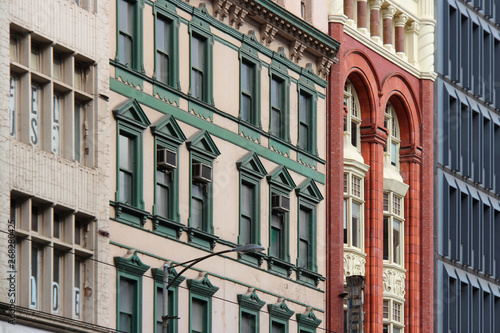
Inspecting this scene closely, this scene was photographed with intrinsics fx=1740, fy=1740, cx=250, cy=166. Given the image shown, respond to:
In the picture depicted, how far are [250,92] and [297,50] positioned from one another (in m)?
4.09

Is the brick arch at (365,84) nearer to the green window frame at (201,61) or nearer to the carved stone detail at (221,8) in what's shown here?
the carved stone detail at (221,8)

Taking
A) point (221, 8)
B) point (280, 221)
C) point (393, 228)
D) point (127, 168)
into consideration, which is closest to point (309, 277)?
point (280, 221)

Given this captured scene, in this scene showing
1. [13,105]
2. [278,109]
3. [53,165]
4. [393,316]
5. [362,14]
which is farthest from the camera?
[393,316]

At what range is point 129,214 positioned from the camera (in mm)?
49938

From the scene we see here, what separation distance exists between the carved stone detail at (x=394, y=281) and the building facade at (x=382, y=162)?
38mm

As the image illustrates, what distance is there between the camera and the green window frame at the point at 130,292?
49.2 m

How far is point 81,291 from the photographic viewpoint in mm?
47062

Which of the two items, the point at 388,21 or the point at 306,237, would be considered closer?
the point at 306,237

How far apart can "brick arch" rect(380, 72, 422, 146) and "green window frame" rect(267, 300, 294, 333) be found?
13.0 metres

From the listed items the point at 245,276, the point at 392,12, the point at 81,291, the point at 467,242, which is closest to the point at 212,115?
the point at 245,276

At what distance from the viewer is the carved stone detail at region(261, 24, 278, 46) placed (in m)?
59.0

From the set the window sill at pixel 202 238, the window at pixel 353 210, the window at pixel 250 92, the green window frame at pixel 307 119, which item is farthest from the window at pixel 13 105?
the window at pixel 353 210

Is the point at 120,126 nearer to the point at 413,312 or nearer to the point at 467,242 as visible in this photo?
the point at 413,312

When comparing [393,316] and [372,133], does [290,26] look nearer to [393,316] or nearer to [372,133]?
[372,133]
